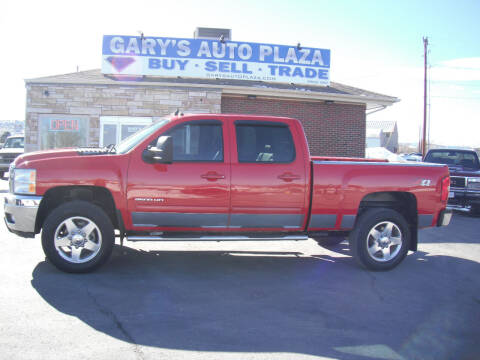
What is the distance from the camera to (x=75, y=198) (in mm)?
5824

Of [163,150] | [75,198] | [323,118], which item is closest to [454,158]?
[323,118]

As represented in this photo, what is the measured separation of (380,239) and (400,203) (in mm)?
647

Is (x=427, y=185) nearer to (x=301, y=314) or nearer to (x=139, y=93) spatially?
(x=301, y=314)

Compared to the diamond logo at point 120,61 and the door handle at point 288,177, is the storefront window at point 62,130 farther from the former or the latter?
the door handle at point 288,177

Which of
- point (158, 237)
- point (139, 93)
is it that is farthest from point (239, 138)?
point (139, 93)

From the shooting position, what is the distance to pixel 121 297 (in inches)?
189

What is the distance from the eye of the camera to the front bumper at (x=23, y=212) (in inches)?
215

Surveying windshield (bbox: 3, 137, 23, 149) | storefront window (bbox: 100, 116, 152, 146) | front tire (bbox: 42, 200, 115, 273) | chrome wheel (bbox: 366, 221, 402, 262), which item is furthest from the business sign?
front tire (bbox: 42, 200, 115, 273)

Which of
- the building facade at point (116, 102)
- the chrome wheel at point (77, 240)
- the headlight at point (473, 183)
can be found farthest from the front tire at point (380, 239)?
the building facade at point (116, 102)

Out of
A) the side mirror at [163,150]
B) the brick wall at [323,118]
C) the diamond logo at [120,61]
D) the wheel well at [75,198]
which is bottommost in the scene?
the wheel well at [75,198]

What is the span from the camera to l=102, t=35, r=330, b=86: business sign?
14578 mm

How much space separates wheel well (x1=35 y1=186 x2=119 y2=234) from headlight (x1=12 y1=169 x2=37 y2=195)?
19cm

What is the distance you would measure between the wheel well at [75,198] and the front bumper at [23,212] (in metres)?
0.08

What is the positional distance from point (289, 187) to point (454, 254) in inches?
138
